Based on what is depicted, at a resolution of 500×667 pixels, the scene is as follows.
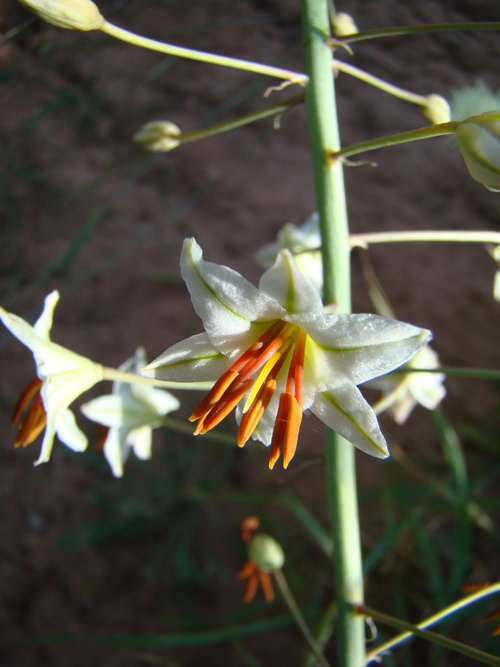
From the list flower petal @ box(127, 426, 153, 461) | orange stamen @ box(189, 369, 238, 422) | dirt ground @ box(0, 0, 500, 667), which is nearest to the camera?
orange stamen @ box(189, 369, 238, 422)

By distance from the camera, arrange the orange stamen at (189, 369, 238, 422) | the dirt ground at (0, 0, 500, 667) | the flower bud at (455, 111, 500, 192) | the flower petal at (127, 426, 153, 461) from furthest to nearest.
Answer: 1. the dirt ground at (0, 0, 500, 667)
2. the flower petal at (127, 426, 153, 461)
3. the orange stamen at (189, 369, 238, 422)
4. the flower bud at (455, 111, 500, 192)

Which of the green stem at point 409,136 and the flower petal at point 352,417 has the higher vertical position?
the green stem at point 409,136

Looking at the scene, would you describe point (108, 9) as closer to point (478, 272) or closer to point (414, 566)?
point (478, 272)

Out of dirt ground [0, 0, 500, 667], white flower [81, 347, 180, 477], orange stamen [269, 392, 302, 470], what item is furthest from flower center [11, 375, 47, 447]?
dirt ground [0, 0, 500, 667]

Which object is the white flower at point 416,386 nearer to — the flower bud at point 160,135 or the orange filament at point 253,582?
the orange filament at point 253,582

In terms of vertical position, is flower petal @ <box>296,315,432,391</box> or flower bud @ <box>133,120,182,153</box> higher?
flower bud @ <box>133,120,182,153</box>

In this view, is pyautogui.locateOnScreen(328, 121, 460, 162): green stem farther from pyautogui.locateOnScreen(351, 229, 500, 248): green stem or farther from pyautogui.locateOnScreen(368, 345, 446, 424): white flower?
pyautogui.locateOnScreen(368, 345, 446, 424): white flower

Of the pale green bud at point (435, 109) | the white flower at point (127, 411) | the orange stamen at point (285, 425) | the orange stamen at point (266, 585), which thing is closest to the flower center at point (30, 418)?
the white flower at point (127, 411)

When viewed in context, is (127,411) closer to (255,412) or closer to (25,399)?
(25,399)
